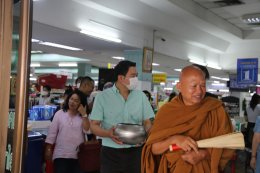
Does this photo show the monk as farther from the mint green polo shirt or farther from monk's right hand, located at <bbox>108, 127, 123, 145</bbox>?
the mint green polo shirt

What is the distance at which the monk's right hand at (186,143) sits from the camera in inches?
65.2

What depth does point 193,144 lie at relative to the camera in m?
1.66

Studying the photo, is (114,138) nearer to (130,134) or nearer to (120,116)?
(130,134)

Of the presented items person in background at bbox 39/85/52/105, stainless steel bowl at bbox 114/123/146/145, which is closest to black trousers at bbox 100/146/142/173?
stainless steel bowl at bbox 114/123/146/145

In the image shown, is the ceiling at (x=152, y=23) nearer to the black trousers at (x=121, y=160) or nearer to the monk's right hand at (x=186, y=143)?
the black trousers at (x=121, y=160)

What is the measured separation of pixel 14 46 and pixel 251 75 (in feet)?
33.0

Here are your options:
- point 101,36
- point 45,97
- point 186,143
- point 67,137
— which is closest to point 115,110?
point 67,137

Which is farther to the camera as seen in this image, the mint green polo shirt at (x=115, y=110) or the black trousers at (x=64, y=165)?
the black trousers at (x=64, y=165)

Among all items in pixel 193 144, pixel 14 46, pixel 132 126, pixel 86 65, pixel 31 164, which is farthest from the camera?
pixel 86 65

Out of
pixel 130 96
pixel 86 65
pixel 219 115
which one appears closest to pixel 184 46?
pixel 86 65

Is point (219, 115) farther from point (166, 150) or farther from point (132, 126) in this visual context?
point (132, 126)

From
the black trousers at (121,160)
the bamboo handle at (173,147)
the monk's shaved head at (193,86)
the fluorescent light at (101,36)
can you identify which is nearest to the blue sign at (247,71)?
the fluorescent light at (101,36)

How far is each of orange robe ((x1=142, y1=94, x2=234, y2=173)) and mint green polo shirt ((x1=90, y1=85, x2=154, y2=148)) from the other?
926mm

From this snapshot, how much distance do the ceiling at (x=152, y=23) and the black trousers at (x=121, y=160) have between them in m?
3.45
